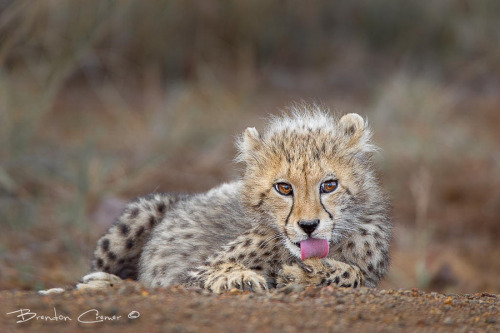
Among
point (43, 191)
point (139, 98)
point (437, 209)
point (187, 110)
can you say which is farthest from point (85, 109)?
point (437, 209)

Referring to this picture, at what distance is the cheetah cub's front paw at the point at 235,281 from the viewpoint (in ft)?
12.4

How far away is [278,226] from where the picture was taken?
3.97 m

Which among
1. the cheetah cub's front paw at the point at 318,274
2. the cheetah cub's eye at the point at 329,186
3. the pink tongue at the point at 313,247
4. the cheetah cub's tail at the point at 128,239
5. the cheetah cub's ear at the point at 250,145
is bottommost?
the cheetah cub's front paw at the point at 318,274

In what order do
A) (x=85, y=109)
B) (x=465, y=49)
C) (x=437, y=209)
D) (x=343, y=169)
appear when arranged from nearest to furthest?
(x=343, y=169) → (x=437, y=209) → (x=85, y=109) → (x=465, y=49)

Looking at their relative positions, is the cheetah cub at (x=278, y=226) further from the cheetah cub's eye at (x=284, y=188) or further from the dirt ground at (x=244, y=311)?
the dirt ground at (x=244, y=311)

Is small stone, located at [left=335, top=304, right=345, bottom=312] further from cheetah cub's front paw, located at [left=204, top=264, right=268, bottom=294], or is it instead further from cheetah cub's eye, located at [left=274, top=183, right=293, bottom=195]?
cheetah cub's eye, located at [left=274, top=183, right=293, bottom=195]

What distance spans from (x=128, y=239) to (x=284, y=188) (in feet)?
3.92

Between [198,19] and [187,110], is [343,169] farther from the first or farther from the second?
[198,19]

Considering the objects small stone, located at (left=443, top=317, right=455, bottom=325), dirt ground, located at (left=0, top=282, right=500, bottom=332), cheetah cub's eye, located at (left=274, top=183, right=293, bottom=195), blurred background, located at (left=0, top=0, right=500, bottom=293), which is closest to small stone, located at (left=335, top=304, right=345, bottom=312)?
dirt ground, located at (left=0, top=282, right=500, bottom=332)

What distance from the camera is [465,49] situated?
14453 millimetres

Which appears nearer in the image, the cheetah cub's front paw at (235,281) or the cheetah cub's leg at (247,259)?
the cheetah cub's front paw at (235,281)

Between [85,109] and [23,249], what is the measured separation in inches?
247

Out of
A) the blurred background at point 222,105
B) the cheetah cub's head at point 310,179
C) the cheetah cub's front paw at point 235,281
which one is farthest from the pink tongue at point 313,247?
the blurred background at point 222,105
